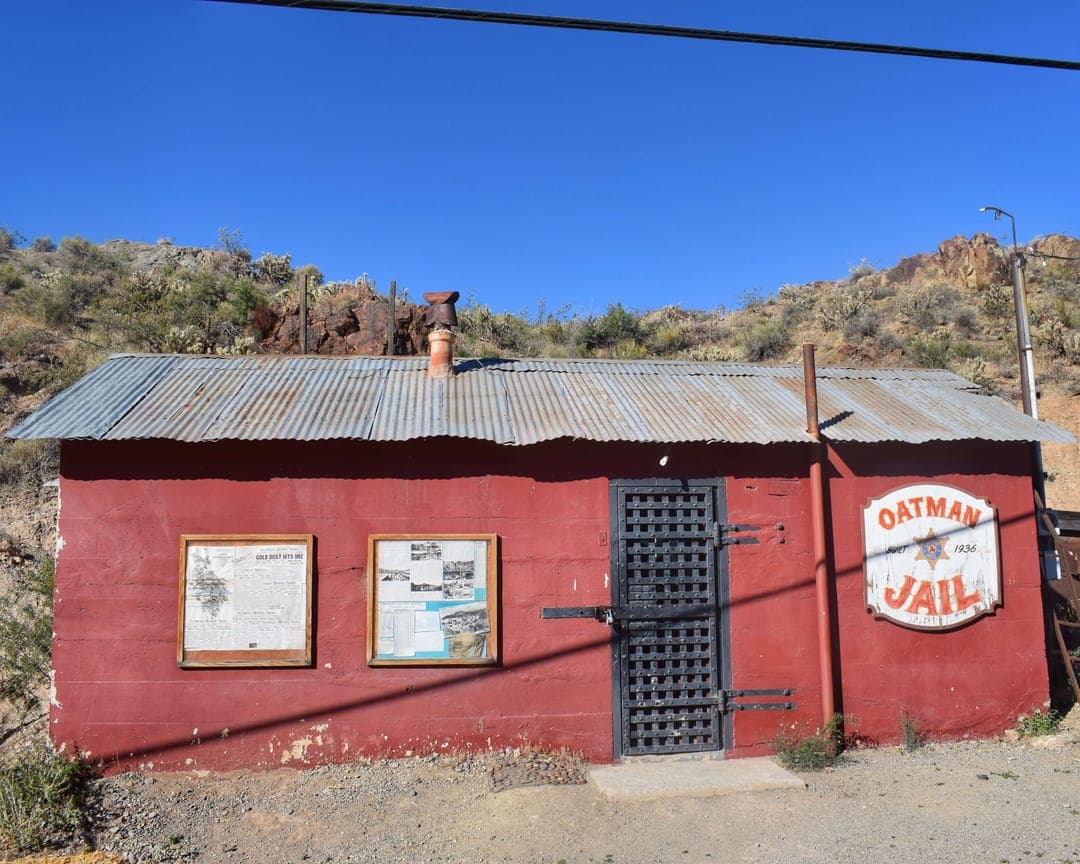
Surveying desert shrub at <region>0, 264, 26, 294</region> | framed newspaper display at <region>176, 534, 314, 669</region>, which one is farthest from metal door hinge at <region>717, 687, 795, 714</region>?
desert shrub at <region>0, 264, 26, 294</region>

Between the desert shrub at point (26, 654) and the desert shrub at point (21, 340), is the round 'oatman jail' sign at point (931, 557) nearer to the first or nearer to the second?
the desert shrub at point (26, 654)

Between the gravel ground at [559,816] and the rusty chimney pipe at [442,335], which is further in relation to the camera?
the rusty chimney pipe at [442,335]

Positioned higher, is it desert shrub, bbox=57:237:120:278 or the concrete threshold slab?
desert shrub, bbox=57:237:120:278

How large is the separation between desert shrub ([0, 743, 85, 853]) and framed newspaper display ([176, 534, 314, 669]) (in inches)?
45.6

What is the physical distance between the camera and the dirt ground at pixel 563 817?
5.25 meters

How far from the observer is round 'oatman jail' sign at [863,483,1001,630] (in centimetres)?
728

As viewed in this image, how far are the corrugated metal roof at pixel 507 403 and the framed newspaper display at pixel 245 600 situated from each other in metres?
0.94

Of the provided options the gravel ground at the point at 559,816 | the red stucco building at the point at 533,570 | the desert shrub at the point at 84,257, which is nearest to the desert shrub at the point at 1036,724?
the red stucco building at the point at 533,570

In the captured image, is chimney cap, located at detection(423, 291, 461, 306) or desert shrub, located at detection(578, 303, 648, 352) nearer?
chimney cap, located at detection(423, 291, 461, 306)

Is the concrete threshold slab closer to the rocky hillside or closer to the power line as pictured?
the power line

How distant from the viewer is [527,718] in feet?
22.0

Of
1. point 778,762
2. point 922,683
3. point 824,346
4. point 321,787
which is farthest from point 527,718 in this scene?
point 824,346

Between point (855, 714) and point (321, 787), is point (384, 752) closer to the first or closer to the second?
point (321, 787)

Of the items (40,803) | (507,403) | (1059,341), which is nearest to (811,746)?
(507,403)
